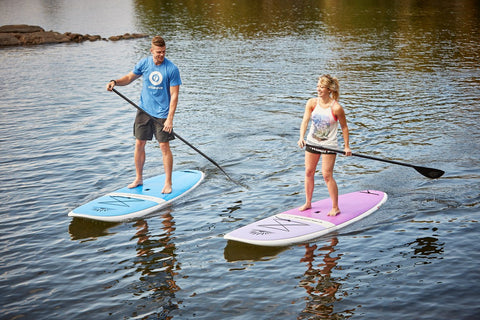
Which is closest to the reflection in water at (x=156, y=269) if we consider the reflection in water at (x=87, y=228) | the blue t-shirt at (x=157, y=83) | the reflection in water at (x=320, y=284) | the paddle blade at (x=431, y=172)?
the reflection in water at (x=87, y=228)

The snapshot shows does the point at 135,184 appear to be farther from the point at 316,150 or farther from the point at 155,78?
the point at 316,150

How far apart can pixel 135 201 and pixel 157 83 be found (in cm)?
223

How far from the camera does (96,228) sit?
9.82m

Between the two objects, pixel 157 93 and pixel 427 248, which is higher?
pixel 157 93

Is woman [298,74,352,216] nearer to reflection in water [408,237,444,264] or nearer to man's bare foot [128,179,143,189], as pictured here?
reflection in water [408,237,444,264]

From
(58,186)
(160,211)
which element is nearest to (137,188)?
(160,211)

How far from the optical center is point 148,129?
1042 cm

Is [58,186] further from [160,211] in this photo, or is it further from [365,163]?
[365,163]

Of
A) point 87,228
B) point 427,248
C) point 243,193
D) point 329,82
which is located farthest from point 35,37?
point 427,248

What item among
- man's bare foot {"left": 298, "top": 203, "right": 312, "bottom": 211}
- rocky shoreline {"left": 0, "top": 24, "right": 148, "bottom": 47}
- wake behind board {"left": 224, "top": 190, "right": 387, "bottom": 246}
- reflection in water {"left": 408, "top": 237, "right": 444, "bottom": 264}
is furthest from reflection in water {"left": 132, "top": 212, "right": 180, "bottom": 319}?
rocky shoreline {"left": 0, "top": 24, "right": 148, "bottom": 47}

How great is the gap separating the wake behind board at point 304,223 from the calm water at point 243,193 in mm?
198

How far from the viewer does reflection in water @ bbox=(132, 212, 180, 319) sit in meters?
7.29

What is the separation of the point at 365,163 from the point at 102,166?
248 inches

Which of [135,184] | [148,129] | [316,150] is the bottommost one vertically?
[135,184]
